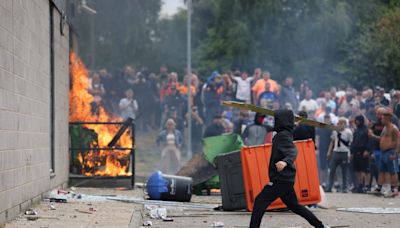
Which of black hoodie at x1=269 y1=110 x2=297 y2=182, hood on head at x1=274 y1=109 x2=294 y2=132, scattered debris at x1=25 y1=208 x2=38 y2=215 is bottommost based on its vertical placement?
scattered debris at x1=25 y1=208 x2=38 y2=215

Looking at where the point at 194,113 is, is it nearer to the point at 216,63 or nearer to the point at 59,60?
the point at 59,60

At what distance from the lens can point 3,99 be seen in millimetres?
10797

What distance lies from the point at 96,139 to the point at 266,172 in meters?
5.83

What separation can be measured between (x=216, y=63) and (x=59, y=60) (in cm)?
2773

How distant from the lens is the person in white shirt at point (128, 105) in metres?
26.1

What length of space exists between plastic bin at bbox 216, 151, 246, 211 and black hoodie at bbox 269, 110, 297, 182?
128 inches

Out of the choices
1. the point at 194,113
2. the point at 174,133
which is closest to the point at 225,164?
the point at 174,133

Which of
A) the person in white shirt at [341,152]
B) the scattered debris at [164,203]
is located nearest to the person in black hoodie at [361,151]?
the person in white shirt at [341,152]

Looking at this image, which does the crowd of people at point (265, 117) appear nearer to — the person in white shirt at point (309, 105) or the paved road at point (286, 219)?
the person in white shirt at point (309, 105)

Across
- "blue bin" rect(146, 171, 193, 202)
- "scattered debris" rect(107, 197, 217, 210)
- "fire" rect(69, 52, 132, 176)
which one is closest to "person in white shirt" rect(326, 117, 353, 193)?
"fire" rect(69, 52, 132, 176)

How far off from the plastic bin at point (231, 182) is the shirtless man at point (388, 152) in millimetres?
5788

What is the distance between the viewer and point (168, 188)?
1625 cm

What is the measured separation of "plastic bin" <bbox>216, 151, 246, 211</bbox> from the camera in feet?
49.3

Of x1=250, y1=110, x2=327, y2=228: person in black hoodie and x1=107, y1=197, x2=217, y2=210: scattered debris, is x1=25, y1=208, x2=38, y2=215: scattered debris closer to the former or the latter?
x1=250, y1=110, x2=327, y2=228: person in black hoodie
